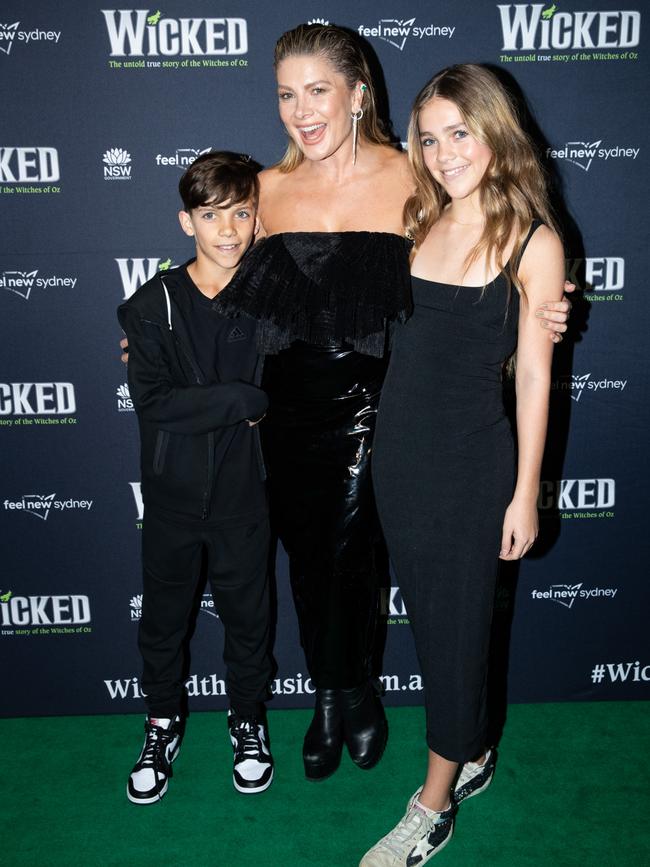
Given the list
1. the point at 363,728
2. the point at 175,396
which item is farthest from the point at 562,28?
the point at 363,728

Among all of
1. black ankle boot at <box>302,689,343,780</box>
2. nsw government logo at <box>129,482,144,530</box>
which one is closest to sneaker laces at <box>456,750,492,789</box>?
black ankle boot at <box>302,689,343,780</box>

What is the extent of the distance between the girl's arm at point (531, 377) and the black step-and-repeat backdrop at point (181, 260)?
94cm

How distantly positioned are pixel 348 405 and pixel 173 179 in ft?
3.29

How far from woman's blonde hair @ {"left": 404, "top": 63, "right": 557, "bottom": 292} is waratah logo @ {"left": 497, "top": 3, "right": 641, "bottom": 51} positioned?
78 centimetres

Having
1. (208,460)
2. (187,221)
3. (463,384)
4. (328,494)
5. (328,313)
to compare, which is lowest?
(328,494)

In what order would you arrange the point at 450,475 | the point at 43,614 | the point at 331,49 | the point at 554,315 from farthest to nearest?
the point at 43,614 < the point at 331,49 < the point at 450,475 < the point at 554,315

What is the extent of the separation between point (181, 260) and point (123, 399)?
0.53 m

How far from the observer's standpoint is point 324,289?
6.79 ft

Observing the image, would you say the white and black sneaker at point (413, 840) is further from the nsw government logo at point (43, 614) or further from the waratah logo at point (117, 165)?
the waratah logo at point (117, 165)

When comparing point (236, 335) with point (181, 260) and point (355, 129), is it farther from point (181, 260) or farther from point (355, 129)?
point (355, 129)

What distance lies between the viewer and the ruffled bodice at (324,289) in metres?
2.02

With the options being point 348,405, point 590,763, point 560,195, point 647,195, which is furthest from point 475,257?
point 590,763

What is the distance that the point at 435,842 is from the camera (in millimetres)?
2266

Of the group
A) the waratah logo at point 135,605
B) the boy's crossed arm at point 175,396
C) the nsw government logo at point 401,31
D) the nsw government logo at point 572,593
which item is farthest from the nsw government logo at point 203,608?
the nsw government logo at point 401,31
